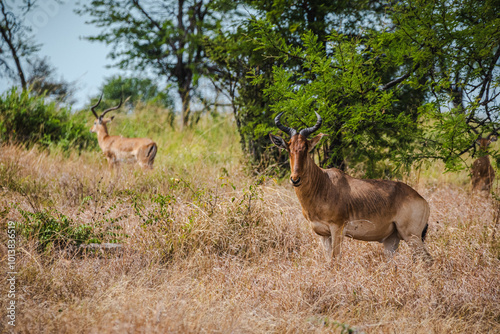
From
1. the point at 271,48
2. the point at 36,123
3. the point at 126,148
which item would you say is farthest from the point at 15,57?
the point at 271,48

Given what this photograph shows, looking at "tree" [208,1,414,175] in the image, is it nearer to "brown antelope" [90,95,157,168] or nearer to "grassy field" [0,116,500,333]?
"grassy field" [0,116,500,333]

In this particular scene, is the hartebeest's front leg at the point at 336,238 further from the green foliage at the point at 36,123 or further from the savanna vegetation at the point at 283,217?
the green foliage at the point at 36,123

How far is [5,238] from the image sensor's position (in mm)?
5102

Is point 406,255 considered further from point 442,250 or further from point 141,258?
point 141,258

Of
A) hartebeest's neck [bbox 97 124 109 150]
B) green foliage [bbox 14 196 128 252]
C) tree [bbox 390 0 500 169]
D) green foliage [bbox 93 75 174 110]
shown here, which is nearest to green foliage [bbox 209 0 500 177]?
tree [bbox 390 0 500 169]

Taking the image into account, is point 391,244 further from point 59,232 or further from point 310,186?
point 59,232

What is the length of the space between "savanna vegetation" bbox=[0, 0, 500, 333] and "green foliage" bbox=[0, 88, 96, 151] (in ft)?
1.92

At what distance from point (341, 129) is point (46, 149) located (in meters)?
7.97

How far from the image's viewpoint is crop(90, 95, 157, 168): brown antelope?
36.2 ft

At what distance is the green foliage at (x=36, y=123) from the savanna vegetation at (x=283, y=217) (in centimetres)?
58

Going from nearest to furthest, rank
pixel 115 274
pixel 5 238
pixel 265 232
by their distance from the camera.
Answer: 1. pixel 115 274
2. pixel 5 238
3. pixel 265 232

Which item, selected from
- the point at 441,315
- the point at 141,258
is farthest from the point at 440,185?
the point at 141,258

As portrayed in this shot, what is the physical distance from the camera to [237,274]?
15.6 ft

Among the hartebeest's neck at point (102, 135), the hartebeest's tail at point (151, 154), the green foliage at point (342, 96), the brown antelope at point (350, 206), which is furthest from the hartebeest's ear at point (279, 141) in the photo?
the hartebeest's neck at point (102, 135)
